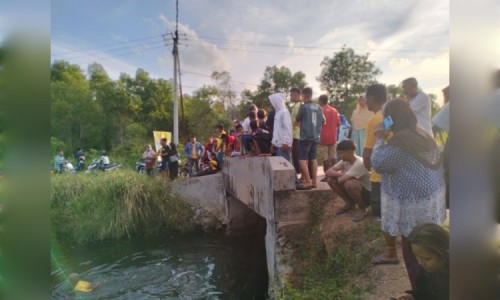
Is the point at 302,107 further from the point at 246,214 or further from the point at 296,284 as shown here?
the point at 246,214

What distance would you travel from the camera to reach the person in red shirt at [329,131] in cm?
567

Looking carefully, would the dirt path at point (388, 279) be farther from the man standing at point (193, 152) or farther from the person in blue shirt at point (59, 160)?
the man standing at point (193, 152)

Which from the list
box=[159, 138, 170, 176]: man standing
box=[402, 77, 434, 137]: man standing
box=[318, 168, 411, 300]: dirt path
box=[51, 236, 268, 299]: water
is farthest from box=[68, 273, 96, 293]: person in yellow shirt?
box=[402, 77, 434, 137]: man standing

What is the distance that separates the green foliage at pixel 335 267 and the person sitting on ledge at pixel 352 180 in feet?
0.99

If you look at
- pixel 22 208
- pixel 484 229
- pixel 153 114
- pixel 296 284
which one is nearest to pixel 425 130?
pixel 484 229

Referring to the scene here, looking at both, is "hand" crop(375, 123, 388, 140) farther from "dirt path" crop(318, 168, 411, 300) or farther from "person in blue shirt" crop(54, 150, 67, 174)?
"person in blue shirt" crop(54, 150, 67, 174)

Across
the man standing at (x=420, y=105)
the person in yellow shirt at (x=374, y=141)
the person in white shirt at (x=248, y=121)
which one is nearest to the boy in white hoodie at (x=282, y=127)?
the person in white shirt at (x=248, y=121)

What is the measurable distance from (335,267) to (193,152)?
7.57m

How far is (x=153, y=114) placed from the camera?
5719 millimetres

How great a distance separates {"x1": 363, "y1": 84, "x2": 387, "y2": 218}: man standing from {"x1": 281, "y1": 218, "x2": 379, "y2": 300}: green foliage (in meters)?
0.36

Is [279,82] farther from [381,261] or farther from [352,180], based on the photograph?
[381,261]

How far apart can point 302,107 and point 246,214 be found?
620 cm

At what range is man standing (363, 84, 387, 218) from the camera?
305 centimetres

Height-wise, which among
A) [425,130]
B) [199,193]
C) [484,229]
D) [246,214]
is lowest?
[246,214]
